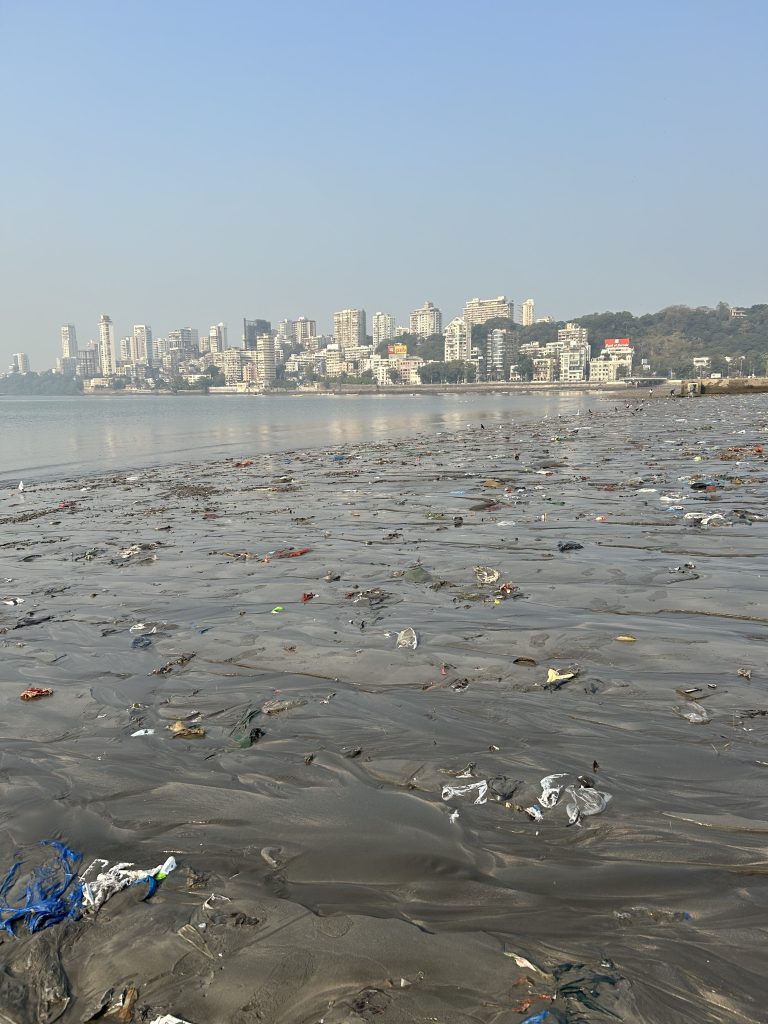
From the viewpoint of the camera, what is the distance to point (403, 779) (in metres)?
3.24

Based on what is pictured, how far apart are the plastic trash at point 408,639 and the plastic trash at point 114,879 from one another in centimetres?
242

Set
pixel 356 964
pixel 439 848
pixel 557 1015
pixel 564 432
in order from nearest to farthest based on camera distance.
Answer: pixel 557 1015 → pixel 356 964 → pixel 439 848 → pixel 564 432

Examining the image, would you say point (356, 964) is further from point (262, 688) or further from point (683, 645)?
point (683, 645)

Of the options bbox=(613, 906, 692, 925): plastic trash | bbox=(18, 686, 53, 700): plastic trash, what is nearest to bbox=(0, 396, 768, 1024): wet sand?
bbox=(613, 906, 692, 925): plastic trash

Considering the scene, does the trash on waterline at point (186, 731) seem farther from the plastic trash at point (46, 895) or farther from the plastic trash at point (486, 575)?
the plastic trash at point (486, 575)

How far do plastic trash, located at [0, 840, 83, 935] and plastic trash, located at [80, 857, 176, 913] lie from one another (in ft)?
0.11

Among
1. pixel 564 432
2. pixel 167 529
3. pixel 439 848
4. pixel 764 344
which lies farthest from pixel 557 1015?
pixel 764 344

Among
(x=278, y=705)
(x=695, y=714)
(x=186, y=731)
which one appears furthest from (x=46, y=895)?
(x=695, y=714)

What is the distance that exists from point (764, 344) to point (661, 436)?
18834cm

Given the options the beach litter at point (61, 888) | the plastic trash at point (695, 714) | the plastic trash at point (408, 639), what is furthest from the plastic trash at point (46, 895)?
the plastic trash at point (695, 714)

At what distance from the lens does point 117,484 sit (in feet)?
52.3

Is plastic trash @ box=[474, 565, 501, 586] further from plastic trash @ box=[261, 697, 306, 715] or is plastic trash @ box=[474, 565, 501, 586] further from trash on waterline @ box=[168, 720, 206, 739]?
trash on waterline @ box=[168, 720, 206, 739]

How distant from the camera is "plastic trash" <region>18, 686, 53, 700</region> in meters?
4.33

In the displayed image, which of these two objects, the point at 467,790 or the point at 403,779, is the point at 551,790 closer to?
the point at 467,790
